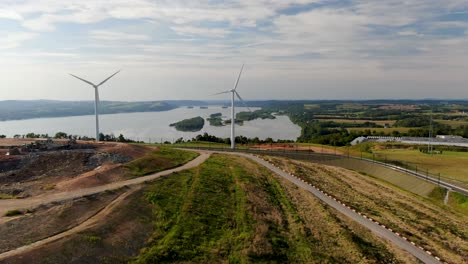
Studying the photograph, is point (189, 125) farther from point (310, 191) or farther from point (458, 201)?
point (458, 201)

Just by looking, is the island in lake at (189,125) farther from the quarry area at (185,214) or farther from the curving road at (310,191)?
the curving road at (310,191)

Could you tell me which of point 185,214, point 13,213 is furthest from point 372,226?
point 13,213

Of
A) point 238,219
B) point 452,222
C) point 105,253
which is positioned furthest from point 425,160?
point 105,253

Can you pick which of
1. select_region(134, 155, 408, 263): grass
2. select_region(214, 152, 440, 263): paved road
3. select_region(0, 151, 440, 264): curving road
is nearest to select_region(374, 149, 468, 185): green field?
select_region(214, 152, 440, 263): paved road

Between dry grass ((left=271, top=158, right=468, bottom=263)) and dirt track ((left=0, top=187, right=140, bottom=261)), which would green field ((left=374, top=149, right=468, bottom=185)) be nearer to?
dry grass ((left=271, top=158, right=468, bottom=263))

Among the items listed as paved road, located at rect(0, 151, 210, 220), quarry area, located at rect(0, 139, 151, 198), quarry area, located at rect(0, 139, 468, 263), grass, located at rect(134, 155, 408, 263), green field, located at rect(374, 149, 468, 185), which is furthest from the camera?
green field, located at rect(374, 149, 468, 185)
